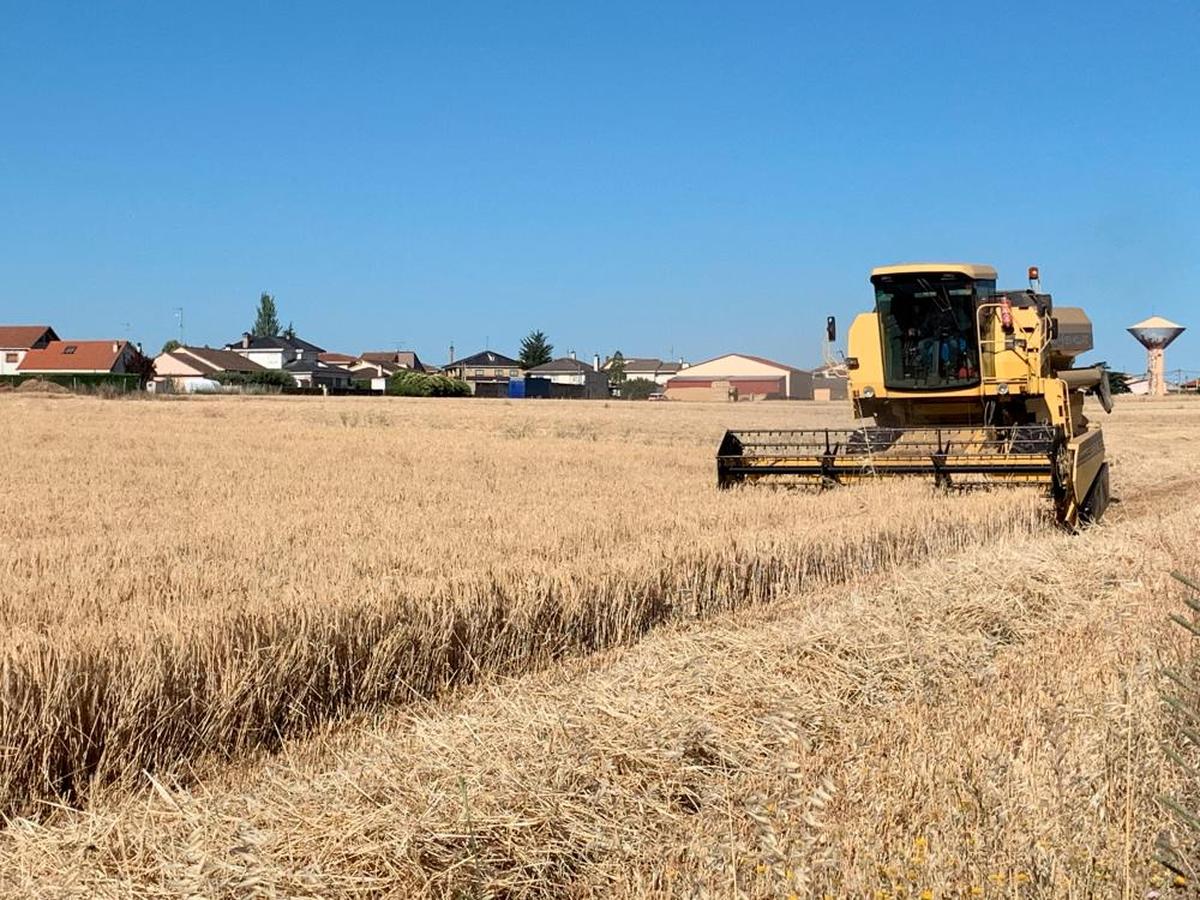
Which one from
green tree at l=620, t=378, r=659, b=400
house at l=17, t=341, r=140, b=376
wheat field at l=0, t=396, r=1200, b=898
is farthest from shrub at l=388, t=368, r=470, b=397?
wheat field at l=0, t=396, r=1200, b=898

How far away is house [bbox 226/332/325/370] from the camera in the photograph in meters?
108

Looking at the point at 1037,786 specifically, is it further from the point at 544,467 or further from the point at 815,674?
the point at 544,467

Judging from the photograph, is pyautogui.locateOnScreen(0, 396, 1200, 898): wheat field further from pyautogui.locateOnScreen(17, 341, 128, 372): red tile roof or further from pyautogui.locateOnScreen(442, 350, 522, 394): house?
pyautogui.locateOnScreen(442, 350, 522, 394): house

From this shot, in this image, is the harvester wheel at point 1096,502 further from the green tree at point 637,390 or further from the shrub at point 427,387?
the green tree at point 637,390

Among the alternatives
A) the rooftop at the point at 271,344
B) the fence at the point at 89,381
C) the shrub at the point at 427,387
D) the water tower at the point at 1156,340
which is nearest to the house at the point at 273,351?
the rooftop at the point at 271,344

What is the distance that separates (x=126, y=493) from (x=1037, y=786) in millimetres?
10212

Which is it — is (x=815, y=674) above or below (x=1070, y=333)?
below

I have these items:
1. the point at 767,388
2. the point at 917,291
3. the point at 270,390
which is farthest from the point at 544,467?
the point at 767,388

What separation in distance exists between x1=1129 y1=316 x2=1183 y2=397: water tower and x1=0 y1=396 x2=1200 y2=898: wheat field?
67516mm

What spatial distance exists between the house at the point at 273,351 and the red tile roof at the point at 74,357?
83.6ft

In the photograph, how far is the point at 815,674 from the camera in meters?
5.10

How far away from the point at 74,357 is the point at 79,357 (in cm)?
34

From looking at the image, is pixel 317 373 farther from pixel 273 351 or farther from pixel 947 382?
pixel 947 382

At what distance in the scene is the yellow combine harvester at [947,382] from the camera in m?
12.9
